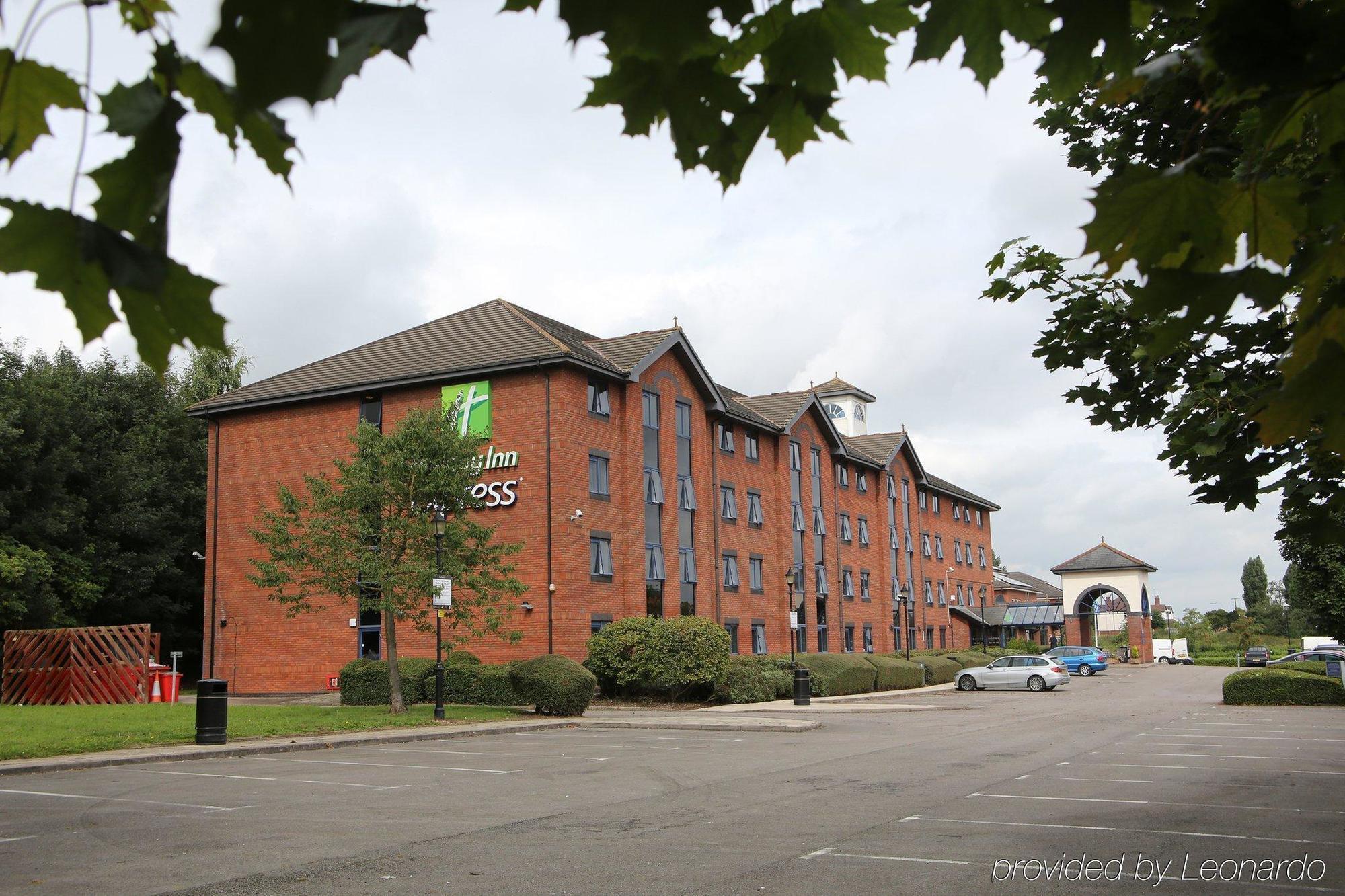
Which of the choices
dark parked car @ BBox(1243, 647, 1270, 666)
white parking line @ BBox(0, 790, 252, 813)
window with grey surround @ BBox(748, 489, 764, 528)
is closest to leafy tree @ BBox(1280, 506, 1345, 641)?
dark parked car @ BBox(1243, 647, 1270, 666)

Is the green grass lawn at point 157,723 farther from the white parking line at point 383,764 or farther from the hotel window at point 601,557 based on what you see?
the hotel window at point 601,557

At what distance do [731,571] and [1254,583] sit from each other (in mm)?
135780

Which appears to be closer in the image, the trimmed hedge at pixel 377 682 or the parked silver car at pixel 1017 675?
the trimmed hedge at pixel 377 682

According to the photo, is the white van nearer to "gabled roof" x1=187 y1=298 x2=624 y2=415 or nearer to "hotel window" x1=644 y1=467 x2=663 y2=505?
"hotel window" x1=644 y1=467 x2=663 y2=505

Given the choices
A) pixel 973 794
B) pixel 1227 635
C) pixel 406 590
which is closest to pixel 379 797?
pixel 973 794

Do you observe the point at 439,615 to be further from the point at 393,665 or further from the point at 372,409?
the point at 372,409

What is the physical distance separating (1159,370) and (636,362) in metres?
29.4

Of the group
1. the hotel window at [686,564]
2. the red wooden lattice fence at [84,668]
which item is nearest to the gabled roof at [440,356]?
the hotel window at [686,564]

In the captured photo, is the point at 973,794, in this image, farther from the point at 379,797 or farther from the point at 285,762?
the point at 285,762

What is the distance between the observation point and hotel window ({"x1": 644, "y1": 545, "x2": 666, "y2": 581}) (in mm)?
37688

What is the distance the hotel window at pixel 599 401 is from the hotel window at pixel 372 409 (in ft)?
24.7

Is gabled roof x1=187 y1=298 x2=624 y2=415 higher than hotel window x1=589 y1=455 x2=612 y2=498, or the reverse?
gabled roof x1=187 y1=298 x2=624 y2=415

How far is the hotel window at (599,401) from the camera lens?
36156 mm

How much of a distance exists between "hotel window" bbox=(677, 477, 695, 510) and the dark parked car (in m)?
40.9
